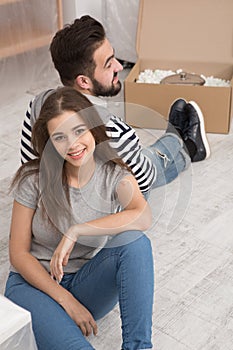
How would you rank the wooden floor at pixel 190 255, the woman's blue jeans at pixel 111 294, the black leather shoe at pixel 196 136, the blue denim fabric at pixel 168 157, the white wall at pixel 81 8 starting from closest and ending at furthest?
the woman's blue jeans at pixel 111 294 → the wooden floor at pixel 190 255 → the blue denim fabric at pixel 168 157 → the black leather shoe at pixel 196 136 → the white wall at pixel 81 8

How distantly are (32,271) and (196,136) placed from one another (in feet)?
3.36

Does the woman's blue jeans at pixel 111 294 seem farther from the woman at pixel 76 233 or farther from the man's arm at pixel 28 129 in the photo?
the man's arm at pixel 28 129

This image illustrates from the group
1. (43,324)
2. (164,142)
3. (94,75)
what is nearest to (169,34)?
(164,142)

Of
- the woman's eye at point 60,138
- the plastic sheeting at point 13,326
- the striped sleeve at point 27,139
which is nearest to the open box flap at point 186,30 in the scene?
the striped sleeve at point 27,139

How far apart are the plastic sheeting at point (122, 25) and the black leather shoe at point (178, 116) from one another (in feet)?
2.19

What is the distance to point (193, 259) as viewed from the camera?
178cm

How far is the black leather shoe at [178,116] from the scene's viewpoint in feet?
7.48

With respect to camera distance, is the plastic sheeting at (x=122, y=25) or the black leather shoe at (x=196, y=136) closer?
the black leather shoe at (x=196, y=136)

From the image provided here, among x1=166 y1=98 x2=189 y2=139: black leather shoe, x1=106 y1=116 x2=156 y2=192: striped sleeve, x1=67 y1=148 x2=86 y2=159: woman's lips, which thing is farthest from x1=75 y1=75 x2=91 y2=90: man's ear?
x1=166 y1=98 x2=189 y2=139: black leather shoe

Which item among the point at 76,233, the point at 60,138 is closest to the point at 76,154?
the point at 60,138

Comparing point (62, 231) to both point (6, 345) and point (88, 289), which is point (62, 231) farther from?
point (6, 345)

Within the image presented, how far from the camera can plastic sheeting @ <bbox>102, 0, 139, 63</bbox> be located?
2.81m

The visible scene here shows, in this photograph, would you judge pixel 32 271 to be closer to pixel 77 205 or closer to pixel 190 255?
pixel 77 205

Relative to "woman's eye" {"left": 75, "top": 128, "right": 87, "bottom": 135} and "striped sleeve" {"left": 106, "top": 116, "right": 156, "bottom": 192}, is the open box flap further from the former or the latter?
"woman's eye" {"left": 75, "top": 128, "right": 87, "bottom": 135}
